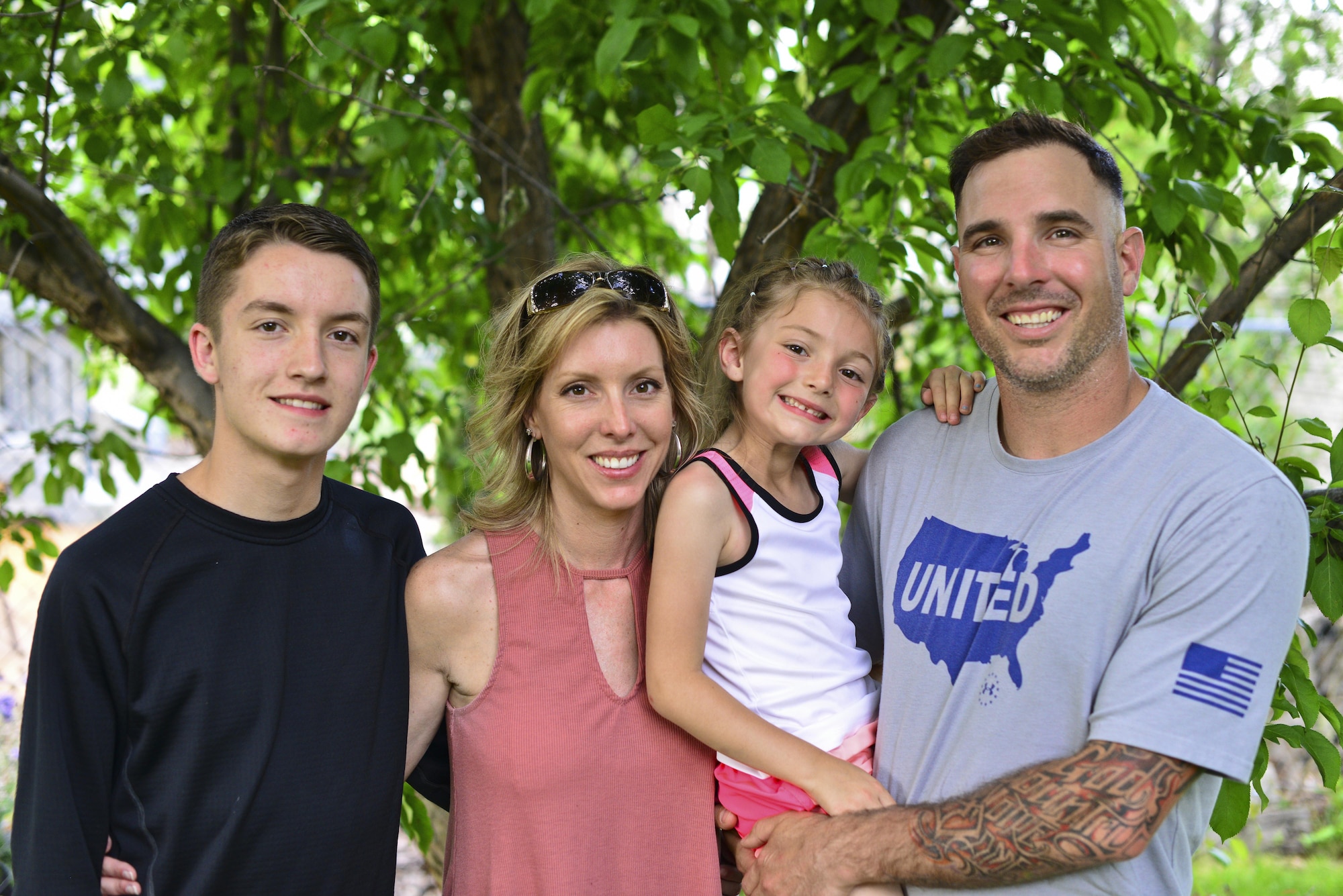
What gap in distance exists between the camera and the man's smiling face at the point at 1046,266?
5.74 ft

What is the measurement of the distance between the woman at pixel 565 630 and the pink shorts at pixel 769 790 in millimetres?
41

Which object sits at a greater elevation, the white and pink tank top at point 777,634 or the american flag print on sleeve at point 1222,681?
the white and pink tank top at point 777,634

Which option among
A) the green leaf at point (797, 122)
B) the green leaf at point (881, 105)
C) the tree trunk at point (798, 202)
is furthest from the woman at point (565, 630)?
the tree trunk at point (798, 202)

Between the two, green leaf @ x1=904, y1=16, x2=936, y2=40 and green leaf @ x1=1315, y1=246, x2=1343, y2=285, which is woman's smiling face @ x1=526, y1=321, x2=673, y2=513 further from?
green leaf @ x1=1315, y1=246, x2=1343, y2=285

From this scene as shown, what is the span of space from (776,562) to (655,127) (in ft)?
3.01

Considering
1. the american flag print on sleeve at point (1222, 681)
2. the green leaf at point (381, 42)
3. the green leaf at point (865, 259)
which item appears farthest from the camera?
the green leaf at point (381, 42)

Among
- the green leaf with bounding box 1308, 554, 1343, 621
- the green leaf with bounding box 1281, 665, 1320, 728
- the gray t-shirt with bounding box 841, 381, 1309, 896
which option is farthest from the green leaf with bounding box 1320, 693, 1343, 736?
the gray t-shirt with bounding box 841, 381, 1309, 896

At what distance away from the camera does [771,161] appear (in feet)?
6.71

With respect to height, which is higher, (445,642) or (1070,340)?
(1070,340)

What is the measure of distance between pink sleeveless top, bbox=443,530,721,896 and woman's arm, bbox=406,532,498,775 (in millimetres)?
27

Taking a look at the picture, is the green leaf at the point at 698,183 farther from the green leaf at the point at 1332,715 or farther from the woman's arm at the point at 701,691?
the green leaf at the point at 1332,715

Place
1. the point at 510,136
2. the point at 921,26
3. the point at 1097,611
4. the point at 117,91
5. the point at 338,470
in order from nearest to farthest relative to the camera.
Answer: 1. the point at 1097,611
2. the point at 921,26
3. the point at 117,91
4. the point at 338,470
5. the point at 510,136

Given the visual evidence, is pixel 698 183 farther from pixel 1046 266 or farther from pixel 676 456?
pixel 1046 266

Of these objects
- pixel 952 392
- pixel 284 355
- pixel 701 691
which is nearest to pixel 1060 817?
pixel 701 691
